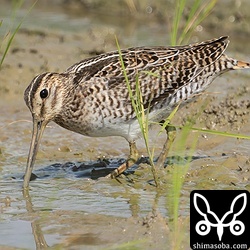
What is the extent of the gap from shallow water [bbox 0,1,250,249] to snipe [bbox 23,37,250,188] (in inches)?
15.4

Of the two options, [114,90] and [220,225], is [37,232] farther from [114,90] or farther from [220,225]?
[114,90]

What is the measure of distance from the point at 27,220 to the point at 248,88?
4.29 m

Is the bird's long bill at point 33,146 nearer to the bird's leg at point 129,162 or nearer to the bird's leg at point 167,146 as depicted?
the bird's leg at point 129,162

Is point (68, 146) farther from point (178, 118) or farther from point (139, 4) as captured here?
point (139, 4)

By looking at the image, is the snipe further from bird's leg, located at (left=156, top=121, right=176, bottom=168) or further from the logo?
the logo

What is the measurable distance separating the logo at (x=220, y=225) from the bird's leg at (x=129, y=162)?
4.91 ft

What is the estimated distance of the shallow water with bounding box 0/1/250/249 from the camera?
662 centimetres

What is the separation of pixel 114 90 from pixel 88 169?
0.92 m

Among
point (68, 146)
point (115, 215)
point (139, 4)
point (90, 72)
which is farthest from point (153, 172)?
point (139, 4)

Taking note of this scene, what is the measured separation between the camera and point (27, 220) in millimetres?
6965

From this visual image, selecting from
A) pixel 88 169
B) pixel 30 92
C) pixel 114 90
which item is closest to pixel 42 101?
pixel 30 92

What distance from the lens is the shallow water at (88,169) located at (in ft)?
21.7

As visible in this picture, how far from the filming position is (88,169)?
335 inches

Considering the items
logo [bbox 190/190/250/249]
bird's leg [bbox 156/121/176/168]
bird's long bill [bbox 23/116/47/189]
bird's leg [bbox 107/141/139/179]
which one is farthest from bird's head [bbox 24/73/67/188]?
logo [bbox 190/190/250/249]
